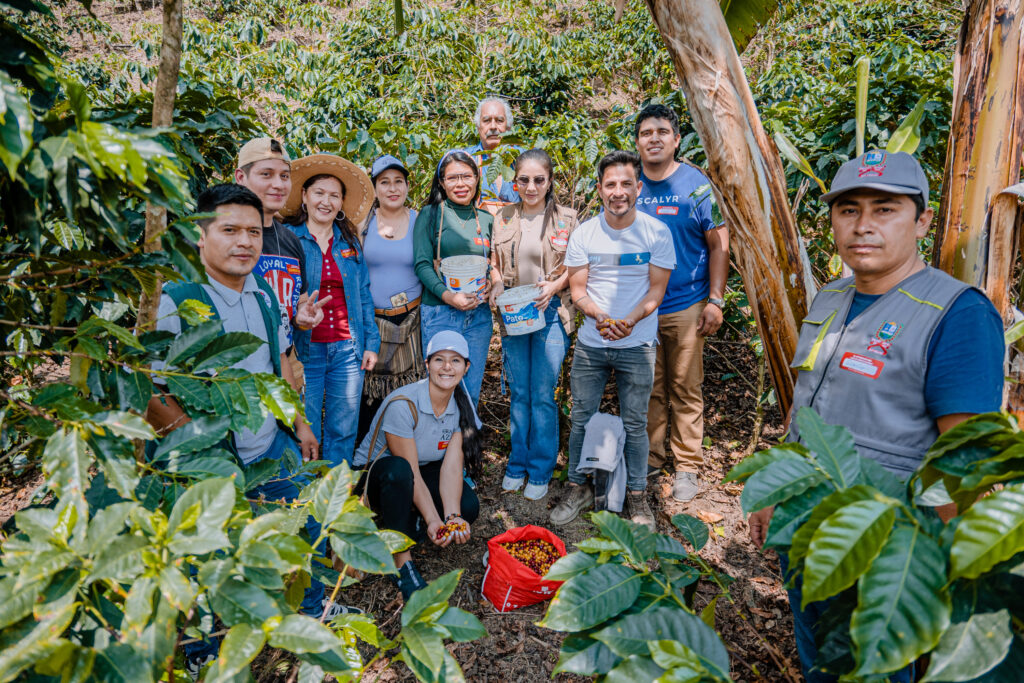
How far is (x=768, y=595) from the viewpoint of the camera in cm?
278

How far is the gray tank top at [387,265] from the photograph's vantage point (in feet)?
10.7

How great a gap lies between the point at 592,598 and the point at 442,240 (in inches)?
99.4

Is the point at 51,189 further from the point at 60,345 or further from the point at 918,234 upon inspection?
the point at 918,234

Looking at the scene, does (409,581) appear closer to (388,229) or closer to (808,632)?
(808,632)

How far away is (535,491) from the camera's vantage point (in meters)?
3.45

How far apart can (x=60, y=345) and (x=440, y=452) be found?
2.04 m

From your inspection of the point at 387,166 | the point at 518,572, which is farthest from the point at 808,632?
the point at 387,166

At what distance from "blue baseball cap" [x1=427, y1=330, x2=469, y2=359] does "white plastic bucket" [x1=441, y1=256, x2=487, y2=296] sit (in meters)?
0.47

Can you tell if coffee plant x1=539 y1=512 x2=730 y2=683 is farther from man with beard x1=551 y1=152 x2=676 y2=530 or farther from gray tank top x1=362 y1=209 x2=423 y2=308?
gray tank top x1=362 y1=209 x2=423 y2=308

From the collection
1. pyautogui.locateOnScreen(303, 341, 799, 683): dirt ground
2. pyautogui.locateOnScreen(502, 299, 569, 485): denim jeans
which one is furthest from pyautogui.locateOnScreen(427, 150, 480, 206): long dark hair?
pyautogui.locateOnScreen(303, 341, 799, 683): dirt ground

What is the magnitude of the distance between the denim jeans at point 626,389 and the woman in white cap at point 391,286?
3.13ft

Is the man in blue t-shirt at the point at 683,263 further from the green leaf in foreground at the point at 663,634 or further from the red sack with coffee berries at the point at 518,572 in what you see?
the green leaf in foreground at the point at 663,634

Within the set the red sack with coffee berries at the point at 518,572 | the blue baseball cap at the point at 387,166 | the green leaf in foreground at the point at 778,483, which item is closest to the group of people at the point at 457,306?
the blue baseball cap at the point at 387,166

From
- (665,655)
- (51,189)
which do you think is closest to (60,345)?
(51,189)
